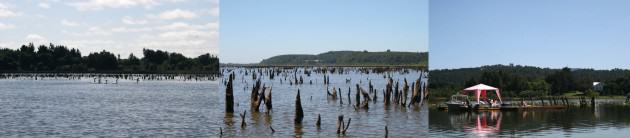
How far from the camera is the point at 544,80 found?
48.4 m

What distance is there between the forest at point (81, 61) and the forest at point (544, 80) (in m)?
25.7

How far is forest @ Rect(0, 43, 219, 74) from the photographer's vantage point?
6259 cm

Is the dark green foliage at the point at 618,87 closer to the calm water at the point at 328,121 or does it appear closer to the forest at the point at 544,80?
the forest at the point at 544,80

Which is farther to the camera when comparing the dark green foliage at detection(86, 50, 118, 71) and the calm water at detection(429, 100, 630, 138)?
the dark green foliage at detection(86, 50, 118, 71)

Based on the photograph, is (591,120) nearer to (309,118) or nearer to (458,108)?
(458,108)

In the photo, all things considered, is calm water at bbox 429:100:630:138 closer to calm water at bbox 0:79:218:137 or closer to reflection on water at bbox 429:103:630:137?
reflection on water at bbox 429:103:630:137

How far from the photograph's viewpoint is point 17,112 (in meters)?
23.8

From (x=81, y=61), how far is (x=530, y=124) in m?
49.1

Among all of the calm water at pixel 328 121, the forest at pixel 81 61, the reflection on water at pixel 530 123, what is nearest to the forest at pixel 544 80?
the reflection on water at pixel 530 123

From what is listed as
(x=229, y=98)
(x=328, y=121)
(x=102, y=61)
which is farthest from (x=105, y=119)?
(x=102, y=61)

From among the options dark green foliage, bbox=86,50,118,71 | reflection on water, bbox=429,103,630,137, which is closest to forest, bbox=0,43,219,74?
dark green foliage, bbox=86,50,118,71

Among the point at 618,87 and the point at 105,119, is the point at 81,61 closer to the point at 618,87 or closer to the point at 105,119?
Answer: the point at 618,87

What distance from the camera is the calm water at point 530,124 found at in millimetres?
21531

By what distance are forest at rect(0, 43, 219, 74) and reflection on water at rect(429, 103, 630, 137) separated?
3528cm
